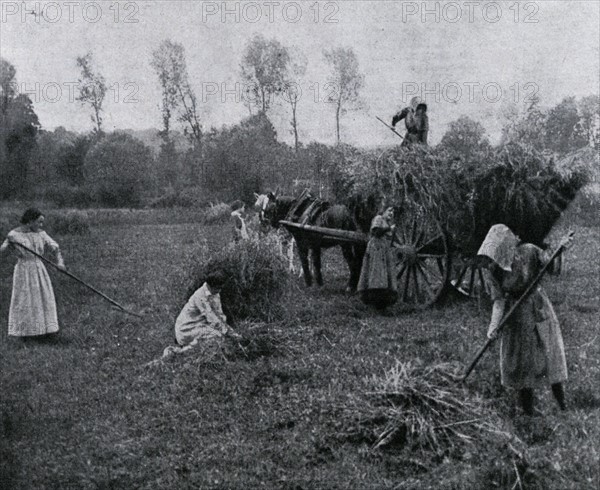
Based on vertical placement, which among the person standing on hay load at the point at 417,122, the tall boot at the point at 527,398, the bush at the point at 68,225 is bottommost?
the tall boot at the point at 527,398

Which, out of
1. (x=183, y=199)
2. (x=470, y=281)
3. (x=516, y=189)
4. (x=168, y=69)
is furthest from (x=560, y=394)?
(x=183, y=199)

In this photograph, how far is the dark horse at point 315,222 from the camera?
33.7 feet

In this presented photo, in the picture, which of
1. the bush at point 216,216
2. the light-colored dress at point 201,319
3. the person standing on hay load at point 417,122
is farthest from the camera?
the bush at point 216,216

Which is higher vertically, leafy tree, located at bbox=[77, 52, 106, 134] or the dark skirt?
leafy tree, located at bbox=[77, 52, 106, 134]

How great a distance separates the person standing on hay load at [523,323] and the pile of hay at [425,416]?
42 centimetres

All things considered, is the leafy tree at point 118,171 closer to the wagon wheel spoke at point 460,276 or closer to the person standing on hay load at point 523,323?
the wagon wheel spoke at point 460,276

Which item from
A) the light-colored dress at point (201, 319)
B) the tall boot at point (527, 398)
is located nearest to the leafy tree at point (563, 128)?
the light-colored dress at point (201, 319)

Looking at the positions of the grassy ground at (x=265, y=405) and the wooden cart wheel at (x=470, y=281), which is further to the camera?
the wooden cart wheel at (x=470, y=281)

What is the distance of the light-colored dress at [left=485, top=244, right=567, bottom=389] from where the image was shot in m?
4.79

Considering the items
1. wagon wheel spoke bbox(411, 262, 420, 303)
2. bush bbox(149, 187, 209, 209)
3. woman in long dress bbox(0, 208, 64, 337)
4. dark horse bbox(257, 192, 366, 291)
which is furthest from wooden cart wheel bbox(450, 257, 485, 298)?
bush bbox(149, 187, 209, 209)

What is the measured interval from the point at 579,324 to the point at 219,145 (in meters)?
27.8

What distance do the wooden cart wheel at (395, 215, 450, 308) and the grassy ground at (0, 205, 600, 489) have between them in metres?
0.49

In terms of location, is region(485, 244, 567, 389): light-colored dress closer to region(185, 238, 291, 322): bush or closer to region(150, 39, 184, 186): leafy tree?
region(185, 238, 291, 322): bush

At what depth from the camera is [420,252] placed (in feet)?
29.5
